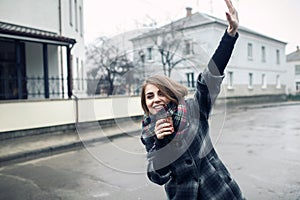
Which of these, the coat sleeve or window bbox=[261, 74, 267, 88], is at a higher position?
window bbox=[261, 74, 267, 88]

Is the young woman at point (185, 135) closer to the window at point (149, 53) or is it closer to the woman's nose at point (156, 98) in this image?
the woman's nose at point (156, 98)

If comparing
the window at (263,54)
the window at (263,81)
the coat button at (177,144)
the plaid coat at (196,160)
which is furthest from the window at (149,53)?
the window at (263,81)

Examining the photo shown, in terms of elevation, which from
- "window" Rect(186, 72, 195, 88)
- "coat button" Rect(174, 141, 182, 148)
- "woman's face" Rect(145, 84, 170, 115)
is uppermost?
"window" Rect(186, 72, 195, 88)

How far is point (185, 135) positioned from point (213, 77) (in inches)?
14.0

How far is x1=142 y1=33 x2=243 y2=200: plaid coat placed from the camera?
141 cm

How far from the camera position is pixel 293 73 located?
42.2 metres

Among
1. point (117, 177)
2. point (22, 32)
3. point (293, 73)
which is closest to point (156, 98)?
point (117, 177)

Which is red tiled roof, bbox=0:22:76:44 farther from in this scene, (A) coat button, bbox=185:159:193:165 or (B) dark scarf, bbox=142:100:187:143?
(A) coat button, bbox=185:159:193:165

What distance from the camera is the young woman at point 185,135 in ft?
4.48

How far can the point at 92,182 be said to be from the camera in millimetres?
5293

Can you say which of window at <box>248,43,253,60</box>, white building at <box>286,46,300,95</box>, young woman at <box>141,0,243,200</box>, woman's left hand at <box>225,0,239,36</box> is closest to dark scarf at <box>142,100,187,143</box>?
young woman at <box>141,0,243,200</box>

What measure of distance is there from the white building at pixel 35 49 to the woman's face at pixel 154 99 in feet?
33.3

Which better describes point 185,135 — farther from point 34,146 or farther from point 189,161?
point 34,146

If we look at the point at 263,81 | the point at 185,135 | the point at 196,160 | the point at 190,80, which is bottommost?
the point at 196,160
